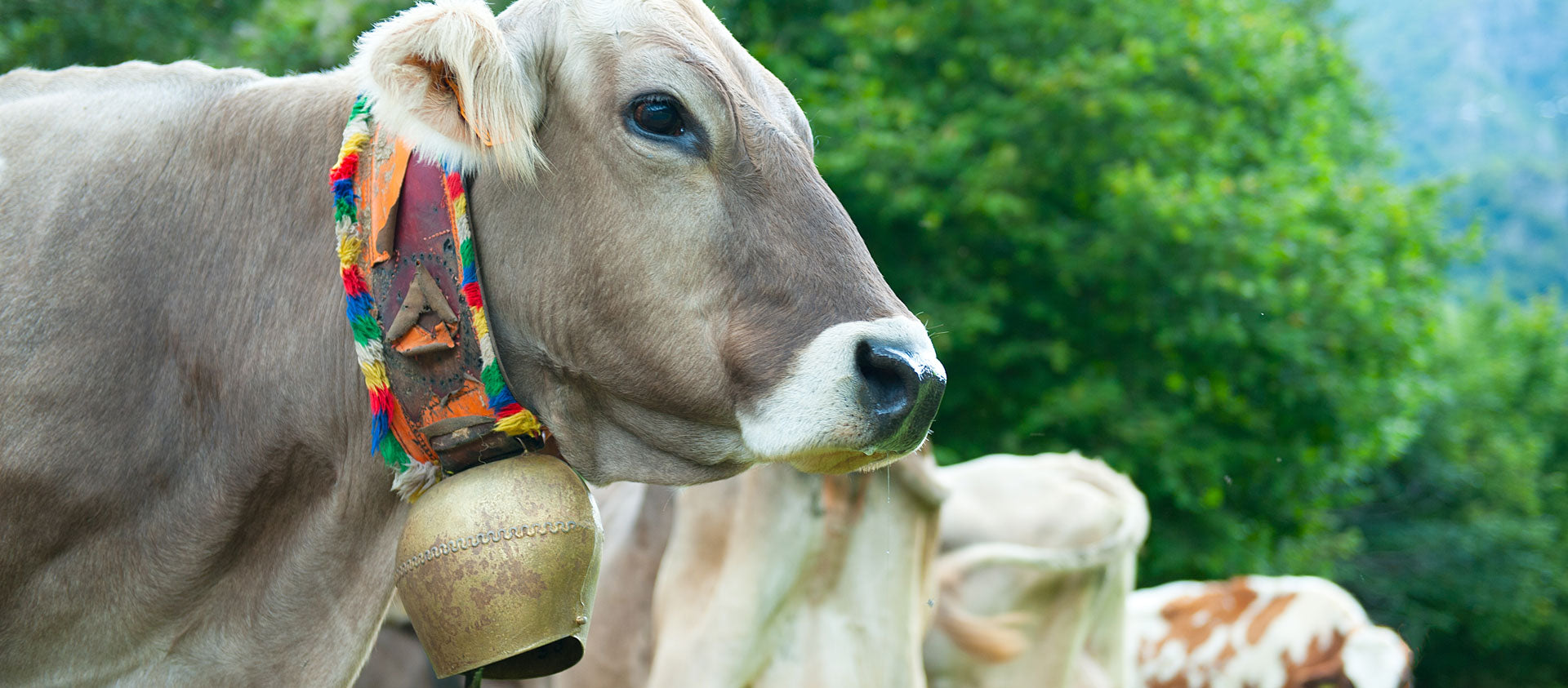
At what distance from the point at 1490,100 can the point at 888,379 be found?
66.8 meters

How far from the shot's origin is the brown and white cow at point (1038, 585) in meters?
4.92

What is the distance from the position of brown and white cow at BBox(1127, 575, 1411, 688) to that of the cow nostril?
16.1 ft

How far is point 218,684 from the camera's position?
162 centimetres

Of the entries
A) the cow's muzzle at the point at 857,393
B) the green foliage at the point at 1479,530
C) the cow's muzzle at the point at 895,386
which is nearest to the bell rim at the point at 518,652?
the cow's muzzle at the point at 857,393

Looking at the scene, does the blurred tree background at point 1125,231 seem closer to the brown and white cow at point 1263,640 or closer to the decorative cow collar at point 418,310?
the brown and white cow at point 1263,640

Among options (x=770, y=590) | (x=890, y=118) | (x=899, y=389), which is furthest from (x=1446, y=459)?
(x=899, y=389)

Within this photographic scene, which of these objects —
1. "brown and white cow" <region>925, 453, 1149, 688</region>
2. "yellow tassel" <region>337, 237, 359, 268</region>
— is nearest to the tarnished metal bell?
"yellow tassel" <region>337, 237, 359, 268</region>

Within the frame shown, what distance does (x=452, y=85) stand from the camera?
1534mm

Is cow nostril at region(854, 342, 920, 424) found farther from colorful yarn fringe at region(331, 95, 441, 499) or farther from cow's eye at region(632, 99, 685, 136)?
colorful yarn fringe at region(331, 95, 441, 499)

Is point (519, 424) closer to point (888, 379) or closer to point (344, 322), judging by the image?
point (344, 322)

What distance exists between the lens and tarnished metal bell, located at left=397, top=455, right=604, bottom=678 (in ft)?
5.02

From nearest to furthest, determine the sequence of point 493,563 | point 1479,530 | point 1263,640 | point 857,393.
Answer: point 857,393 → point 493,563 → point 1263,640 → point 1479,530

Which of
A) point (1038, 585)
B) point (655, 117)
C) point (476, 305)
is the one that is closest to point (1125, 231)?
point (1038, 585)

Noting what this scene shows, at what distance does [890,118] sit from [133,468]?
20.9 feet
